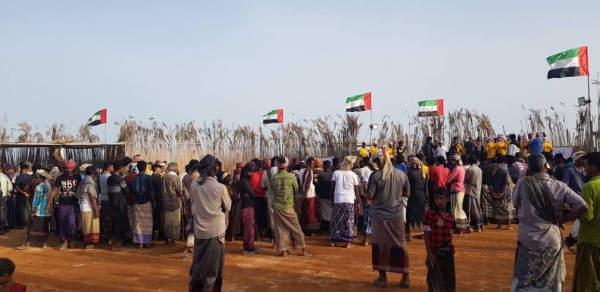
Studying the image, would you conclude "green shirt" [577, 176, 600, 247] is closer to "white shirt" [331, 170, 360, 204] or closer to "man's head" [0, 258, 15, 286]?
"man's head" [0, 258, 15, 286]

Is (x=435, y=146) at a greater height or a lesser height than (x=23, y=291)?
greater

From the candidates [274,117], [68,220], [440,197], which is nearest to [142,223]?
[68,220]

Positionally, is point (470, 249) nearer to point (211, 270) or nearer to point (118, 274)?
point (211, 270)

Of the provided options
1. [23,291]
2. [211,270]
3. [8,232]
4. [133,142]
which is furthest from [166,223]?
[133,142]

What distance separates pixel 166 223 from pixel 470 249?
5.92 meters

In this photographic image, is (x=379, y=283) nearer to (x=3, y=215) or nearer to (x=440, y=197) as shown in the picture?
(x=440, y=197)

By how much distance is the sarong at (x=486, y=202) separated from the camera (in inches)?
452

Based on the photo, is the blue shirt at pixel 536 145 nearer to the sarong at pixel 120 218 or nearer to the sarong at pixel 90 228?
the sarong at pixel 120 218

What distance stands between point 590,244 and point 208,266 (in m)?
3.90

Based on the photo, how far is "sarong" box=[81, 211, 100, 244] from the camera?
9.83 m

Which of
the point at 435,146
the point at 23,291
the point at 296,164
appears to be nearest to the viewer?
the point at 23,291

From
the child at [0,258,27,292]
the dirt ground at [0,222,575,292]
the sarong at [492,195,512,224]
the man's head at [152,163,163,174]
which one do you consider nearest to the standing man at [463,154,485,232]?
the sarong at [492,195,512,224]

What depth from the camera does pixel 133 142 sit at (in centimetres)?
1797

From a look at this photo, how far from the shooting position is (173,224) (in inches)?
397
